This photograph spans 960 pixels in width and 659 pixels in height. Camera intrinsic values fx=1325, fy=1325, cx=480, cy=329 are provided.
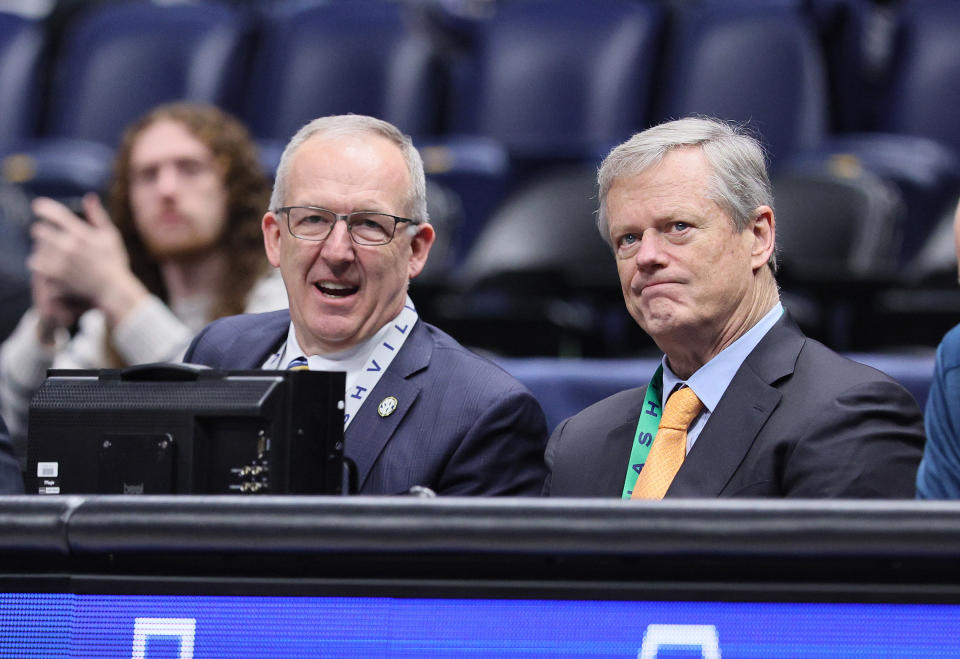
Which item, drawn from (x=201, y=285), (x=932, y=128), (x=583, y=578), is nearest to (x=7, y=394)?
(x=201, y=285)

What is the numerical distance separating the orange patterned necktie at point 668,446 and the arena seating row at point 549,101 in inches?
60.8

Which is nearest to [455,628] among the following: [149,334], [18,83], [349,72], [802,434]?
[802,434]

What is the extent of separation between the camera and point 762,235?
177 cm

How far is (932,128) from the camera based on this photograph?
4199 mm

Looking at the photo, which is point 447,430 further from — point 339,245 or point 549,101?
point 549,101

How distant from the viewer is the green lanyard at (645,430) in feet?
5.69

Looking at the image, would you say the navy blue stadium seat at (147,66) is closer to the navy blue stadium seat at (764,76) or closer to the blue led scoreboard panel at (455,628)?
the navy blue stadium seat at (764,76)

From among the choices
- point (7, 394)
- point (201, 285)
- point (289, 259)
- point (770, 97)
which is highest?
point (770, 97)

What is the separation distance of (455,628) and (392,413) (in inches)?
31.5

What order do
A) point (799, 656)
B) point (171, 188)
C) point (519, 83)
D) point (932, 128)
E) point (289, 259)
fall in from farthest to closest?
point (519, 83)
point (932, 128)
point (171, 188)
point (289, 259)
point (799, 656)

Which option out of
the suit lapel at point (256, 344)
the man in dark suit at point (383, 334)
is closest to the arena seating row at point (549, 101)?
the suit lapel at point (256, 344)

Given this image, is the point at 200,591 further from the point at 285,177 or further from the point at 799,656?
the point at 285,177

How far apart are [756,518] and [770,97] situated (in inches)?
134

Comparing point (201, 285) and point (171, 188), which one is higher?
point (171, 188)
